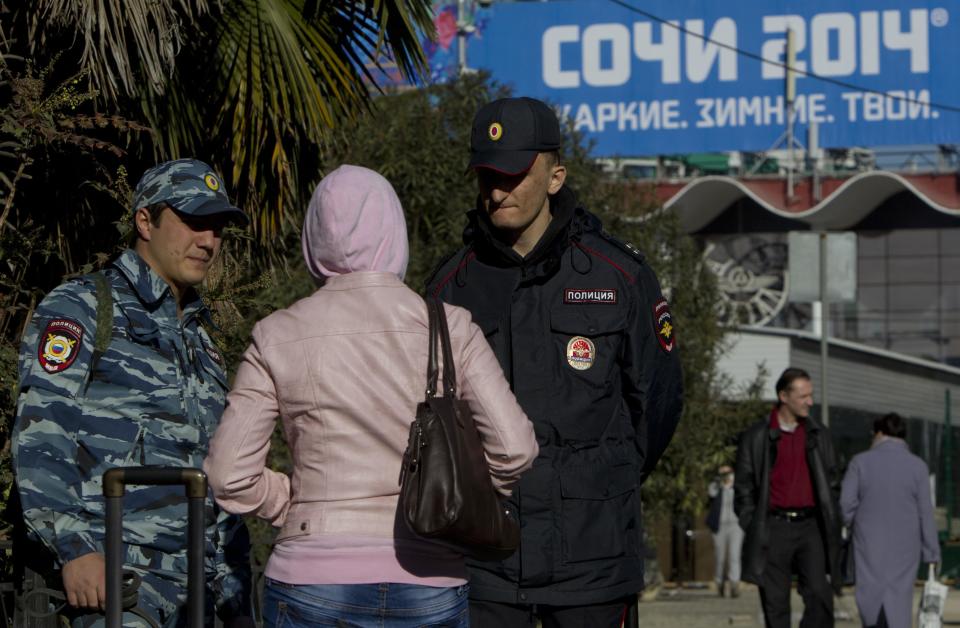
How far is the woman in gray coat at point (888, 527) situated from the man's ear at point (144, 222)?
25.4ft

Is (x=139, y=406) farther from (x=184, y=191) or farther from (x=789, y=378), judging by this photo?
(x=789, y=378)

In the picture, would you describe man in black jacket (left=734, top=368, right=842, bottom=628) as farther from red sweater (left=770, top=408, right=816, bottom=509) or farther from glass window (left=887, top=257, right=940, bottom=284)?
glass window (left=887, top=257, right=940, bottom=284)

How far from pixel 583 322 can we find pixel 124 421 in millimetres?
1353

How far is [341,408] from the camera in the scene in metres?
3.64

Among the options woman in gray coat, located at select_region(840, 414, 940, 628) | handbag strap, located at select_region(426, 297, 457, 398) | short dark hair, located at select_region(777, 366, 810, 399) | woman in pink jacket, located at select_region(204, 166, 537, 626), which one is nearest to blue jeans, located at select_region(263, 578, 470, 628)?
woman in pink jacket, located at select_region(204, 166, 537, 626)

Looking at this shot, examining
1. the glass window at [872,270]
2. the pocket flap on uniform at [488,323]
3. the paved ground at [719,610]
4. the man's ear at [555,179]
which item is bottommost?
the paved ground at [719,610]

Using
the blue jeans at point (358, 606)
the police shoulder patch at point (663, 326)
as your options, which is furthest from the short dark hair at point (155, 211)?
the police shoulder patch at point (663, 326)

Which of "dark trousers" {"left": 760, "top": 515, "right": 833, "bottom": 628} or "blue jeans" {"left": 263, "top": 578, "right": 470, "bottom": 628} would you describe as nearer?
"blue jeans" {"left": 263, "top": 578, "right": 470, "bottom": 628}

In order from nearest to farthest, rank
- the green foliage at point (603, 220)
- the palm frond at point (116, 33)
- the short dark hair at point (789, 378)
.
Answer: the palm frond at point (116, 33) → the short dark hair at point (789, 378) → the green foliage at point (603, 220)

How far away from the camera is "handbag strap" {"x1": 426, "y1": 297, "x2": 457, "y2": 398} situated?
3.65 metres

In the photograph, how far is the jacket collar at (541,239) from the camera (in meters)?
4.89

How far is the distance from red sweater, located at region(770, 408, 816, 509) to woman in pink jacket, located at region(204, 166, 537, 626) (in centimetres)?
681

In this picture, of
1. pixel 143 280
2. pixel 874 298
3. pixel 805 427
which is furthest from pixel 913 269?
pixel 143 280

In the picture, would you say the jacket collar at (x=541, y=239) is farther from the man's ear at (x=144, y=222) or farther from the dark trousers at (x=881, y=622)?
the dark trousers at (x=881, y=622)
